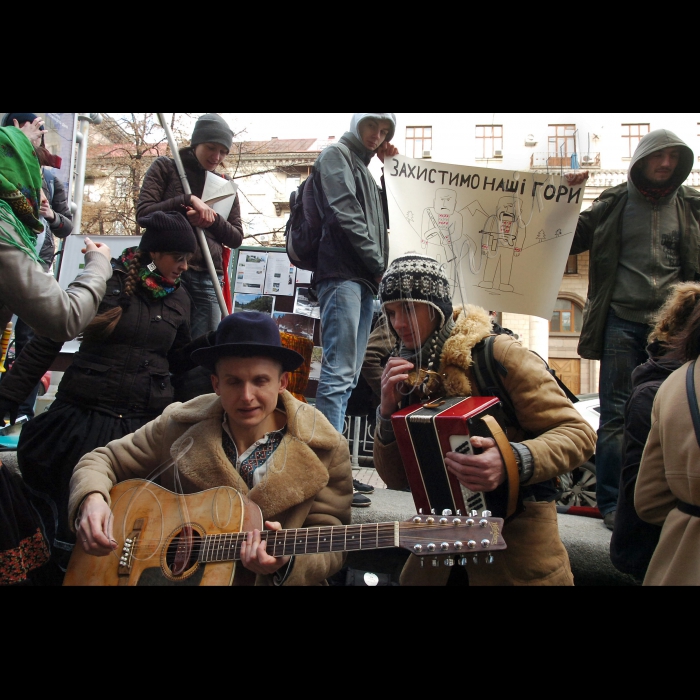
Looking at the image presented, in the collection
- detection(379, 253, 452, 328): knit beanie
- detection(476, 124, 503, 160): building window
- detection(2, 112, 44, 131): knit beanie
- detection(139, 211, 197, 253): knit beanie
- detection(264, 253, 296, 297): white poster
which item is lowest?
detection(264, 253, 296, 297): white poster

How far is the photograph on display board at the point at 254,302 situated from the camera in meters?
2.75

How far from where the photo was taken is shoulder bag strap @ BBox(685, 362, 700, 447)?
1676 millimetres

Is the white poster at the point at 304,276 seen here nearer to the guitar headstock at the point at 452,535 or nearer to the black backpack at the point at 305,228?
the black backpack at the point at 305,228

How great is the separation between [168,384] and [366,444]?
920 mm

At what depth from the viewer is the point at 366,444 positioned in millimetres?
2383

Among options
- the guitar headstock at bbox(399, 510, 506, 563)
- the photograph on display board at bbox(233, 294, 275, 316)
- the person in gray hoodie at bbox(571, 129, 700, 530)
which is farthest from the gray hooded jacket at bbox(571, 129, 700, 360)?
the photograph on display board at bbox(233, 294, 275, 316)

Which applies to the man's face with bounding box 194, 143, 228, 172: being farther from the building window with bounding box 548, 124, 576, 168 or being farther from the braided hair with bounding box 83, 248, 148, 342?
the building window with bounding box 548, 124, 576, 168

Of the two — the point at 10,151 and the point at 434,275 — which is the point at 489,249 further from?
the point at 10,151

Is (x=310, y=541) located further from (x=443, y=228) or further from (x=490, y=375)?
(x=443, y=228)

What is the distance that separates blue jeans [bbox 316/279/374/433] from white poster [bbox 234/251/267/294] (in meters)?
0.37

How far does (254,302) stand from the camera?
278 centimetres

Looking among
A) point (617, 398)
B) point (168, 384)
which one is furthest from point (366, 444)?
point (617, 398)

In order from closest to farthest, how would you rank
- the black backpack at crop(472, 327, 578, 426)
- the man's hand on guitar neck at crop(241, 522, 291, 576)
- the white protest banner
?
the black backpack at crop(472, 327, 578, 426), the man's hand on guitar neck at crop(241, 522, 291, 576), the white protest banner
